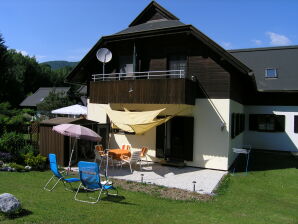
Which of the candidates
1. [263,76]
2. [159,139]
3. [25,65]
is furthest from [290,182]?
[25,65]

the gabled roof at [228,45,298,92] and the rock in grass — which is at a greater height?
the gabled roof at [228,45,298,92]

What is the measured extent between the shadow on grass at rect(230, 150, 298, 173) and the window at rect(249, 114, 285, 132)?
172 centimetres

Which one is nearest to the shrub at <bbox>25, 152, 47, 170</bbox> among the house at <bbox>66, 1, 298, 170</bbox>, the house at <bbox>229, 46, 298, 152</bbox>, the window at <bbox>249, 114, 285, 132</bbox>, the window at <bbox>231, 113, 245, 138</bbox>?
the house at <bbox>66, 1, 298, 170</bbox>

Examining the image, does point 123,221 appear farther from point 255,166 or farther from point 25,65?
point 25,65

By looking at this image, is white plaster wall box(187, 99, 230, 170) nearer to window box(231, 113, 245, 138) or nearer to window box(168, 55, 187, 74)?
window box(231, 113, 245, 138)

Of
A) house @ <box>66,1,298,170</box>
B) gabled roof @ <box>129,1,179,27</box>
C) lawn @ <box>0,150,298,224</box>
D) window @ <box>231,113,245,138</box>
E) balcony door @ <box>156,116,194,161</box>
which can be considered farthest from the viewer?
gabled roof @ <box>129,1,179,27</box>

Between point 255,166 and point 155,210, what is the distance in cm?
925

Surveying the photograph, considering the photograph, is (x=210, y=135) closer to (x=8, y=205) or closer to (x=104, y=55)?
(x=104, y=55)

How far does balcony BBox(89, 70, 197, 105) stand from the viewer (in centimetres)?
1270

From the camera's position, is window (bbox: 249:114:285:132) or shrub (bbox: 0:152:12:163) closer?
shrub (bbox: 0:152:12:163)

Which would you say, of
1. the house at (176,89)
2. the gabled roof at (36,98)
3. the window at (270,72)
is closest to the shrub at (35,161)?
the house at (176,89)

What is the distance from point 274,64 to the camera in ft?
72.6

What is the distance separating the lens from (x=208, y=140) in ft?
44.8

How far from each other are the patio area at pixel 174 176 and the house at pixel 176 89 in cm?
97
